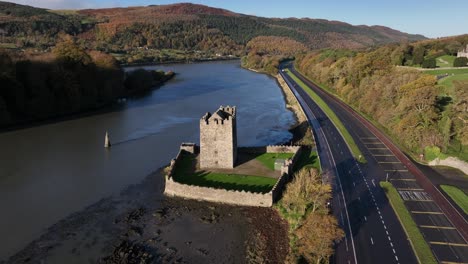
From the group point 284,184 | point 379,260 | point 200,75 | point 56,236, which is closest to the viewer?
point 379,260

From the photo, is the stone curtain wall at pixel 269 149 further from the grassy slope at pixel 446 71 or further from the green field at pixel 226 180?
the grassy slope at pixel 446 71

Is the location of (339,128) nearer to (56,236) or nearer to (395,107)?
(395,107)

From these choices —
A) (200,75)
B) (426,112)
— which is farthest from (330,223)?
(200,75)

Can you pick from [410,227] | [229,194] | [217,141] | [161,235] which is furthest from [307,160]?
[161,235]

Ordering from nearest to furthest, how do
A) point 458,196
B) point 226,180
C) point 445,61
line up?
point 458,196, point 226,180, point 445,61

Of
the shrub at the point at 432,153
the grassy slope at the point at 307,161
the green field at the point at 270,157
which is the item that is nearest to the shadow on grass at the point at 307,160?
the grassy slope at the point at 307,161

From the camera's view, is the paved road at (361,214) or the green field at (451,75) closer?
the paved road at (361,214)

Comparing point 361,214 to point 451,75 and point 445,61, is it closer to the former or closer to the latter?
point 451,75
